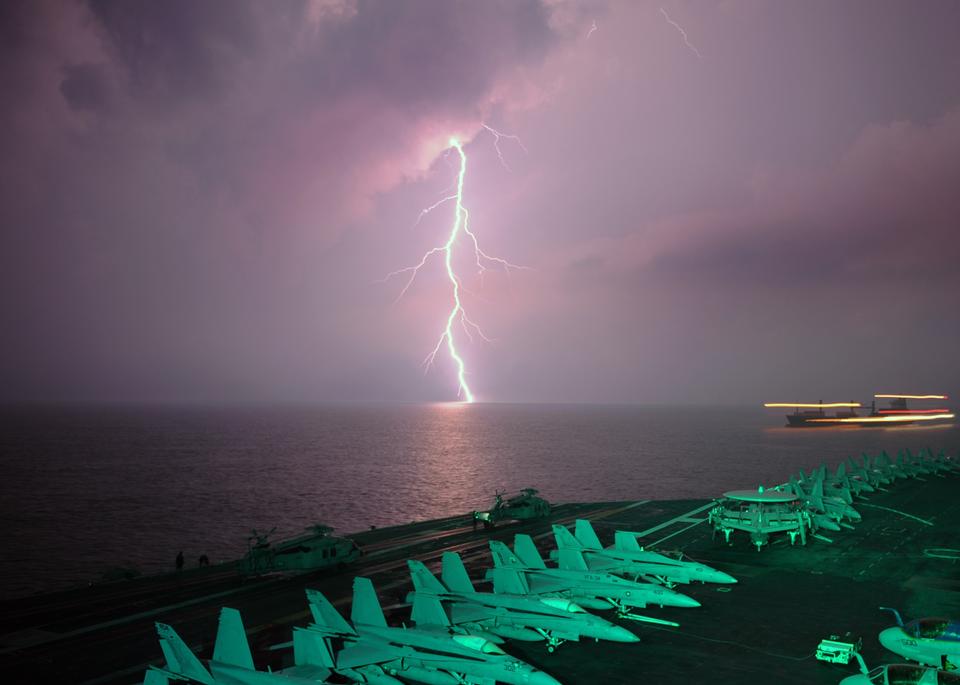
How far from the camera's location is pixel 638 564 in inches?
1462

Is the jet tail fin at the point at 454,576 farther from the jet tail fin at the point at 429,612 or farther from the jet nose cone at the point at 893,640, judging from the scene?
the jet nose cone at the point at 893,640

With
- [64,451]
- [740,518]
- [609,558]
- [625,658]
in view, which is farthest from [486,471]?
[64,451]

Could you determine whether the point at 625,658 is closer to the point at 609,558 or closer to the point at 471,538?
the point at 609,558

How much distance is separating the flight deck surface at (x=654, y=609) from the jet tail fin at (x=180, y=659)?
586cm

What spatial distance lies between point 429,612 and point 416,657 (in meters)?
→ 3.44

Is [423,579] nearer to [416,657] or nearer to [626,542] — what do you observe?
[416,657]

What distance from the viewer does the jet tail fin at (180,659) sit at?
→ 2278 cm

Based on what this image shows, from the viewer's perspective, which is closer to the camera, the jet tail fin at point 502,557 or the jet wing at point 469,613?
the jet wing at point 469,613

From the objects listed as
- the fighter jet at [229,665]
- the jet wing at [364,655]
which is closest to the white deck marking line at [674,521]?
the jet wing at [364,655]

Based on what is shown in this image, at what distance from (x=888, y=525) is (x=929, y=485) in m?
36.1

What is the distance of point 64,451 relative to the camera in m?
176

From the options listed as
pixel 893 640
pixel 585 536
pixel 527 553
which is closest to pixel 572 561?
pixel 527 553

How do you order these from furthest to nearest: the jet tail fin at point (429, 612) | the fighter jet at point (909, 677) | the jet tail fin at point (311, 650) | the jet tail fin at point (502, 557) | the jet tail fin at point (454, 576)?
1. the jet tail fin at point (502, 557)
2. the jet tail fin at point (454, 576)
3. the jet tail fin at point (429, 612)
4. the jet tail fin at point (311, 650)
5. the fighter jet at point (909, 677)

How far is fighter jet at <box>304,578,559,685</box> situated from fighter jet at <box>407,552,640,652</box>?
1971mm
